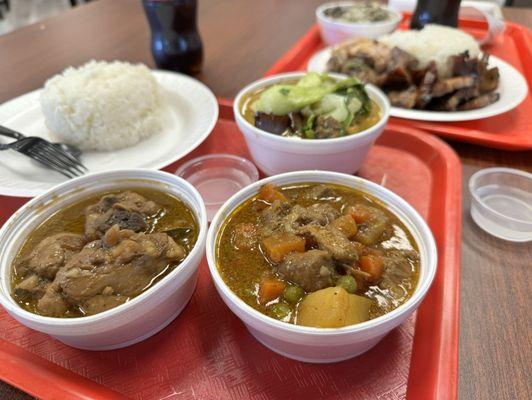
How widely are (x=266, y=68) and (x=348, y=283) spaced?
2.48 m

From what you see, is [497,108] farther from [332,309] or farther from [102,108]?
[102,108]

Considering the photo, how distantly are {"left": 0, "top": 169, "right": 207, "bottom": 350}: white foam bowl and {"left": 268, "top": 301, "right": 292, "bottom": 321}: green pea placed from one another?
0.30 meters

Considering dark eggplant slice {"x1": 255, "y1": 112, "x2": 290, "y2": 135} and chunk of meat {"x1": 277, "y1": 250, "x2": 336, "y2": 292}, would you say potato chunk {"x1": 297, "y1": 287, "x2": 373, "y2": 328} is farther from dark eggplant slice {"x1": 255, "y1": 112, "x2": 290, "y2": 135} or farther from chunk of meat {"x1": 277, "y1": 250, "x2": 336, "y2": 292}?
dark eggplant slice {"x1": 255, "y1": 112, "x2": 290, "y2": 135}

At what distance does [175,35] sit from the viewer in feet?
10.1

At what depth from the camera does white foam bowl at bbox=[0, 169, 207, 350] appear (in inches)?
46.1

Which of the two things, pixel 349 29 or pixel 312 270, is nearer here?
pixel 312 270

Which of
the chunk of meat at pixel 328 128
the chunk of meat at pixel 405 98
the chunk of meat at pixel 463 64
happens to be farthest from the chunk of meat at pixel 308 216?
the chunk of meat at pixel 463 64

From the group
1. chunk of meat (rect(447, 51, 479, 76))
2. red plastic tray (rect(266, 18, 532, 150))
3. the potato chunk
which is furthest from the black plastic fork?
chunk of meat (rect(447, 51, 479, 76))

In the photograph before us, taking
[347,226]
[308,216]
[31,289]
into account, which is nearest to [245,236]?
[308,216]

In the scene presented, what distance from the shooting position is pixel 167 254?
4.43 ft

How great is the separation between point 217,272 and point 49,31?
394 cm

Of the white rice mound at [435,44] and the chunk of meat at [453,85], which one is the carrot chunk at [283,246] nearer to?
the chunk of meat at [453,85]

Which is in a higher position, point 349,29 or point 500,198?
point 349,29

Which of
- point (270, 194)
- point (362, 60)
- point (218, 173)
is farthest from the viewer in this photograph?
point (362, 60)
